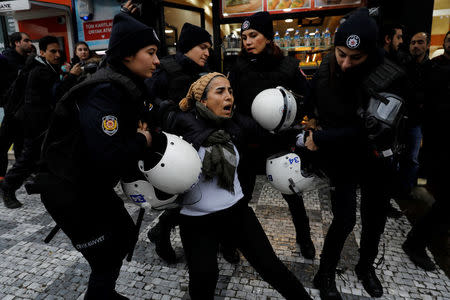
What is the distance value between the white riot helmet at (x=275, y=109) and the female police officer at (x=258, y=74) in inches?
13.6

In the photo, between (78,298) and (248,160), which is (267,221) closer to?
(248,160)

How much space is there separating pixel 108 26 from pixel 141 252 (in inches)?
228

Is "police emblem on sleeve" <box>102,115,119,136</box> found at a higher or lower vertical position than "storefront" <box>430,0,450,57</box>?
lower

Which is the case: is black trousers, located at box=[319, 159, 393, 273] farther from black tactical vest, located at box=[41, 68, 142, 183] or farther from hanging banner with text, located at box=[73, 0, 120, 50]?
hanging banner with text, located at box=[73, 0, 120, 50]

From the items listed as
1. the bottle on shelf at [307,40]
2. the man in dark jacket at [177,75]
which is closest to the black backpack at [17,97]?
the man in dark jacket at [177,75]

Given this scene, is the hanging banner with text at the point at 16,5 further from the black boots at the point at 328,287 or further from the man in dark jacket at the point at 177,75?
the black boots at the point at 328,287

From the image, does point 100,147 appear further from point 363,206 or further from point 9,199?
point 9,199

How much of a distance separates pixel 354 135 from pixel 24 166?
425 cm

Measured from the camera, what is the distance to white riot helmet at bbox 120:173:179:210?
1.73 m

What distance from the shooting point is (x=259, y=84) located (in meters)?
2.49

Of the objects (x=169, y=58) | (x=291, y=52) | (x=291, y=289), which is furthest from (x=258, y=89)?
(x=291, y=52)

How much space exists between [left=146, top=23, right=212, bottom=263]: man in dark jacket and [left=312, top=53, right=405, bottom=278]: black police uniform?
116 centimetres

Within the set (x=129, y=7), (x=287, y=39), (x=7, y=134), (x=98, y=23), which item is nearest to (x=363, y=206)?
(x=129, y=7)

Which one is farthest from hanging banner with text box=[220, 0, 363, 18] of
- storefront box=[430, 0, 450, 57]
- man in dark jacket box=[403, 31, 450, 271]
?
man in dark jacket box=[403, 31, 450, 271]
